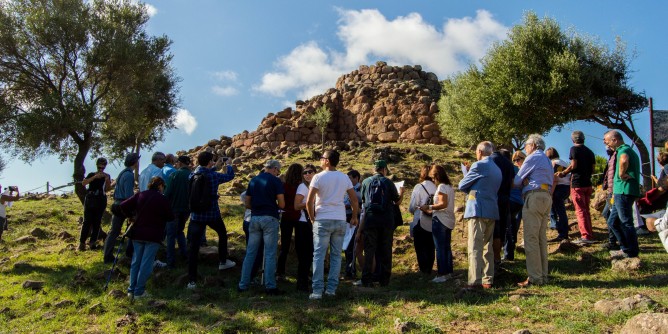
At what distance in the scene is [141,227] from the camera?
27.7ft

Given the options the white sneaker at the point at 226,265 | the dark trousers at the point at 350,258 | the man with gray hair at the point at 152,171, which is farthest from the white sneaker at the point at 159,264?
the dark trousers at the point at 350,258

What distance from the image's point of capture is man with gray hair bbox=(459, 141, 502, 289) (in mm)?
7855

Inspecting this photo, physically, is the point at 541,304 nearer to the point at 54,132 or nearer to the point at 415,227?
the point at 415,227

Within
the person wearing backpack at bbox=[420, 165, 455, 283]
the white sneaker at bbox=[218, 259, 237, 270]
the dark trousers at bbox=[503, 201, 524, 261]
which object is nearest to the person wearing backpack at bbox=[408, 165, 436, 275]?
the person wearing backpack at bbox=[420, 165, 455, 283]

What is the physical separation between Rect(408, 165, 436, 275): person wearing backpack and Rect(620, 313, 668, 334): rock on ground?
4.11m

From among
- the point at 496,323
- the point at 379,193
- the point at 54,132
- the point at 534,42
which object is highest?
the point at 534,42

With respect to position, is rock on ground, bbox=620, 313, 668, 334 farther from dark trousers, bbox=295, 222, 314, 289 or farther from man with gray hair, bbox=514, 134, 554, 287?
dark trousers, bbox=295, 222, 314, 289

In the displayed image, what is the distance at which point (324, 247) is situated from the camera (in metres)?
7.92

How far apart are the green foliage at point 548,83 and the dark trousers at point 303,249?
54.0 feet

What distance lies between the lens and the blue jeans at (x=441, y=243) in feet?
29.1

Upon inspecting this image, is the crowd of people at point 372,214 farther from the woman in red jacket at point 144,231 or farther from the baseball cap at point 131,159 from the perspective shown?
the baseball cap at point 131,159

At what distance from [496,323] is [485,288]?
171cm

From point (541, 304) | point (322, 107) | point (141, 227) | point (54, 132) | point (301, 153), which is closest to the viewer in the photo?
point (541, 304)

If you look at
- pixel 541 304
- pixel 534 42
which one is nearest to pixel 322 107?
pixel 534 42
